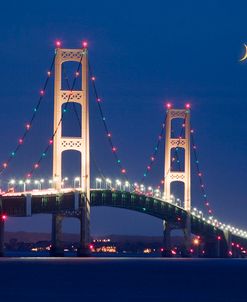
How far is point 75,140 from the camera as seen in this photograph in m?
83.4

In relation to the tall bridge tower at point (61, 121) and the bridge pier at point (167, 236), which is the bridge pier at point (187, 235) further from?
the tall bridge tower at point (61, 121)

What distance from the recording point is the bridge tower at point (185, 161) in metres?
101

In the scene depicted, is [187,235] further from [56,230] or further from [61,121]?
[61,121]
